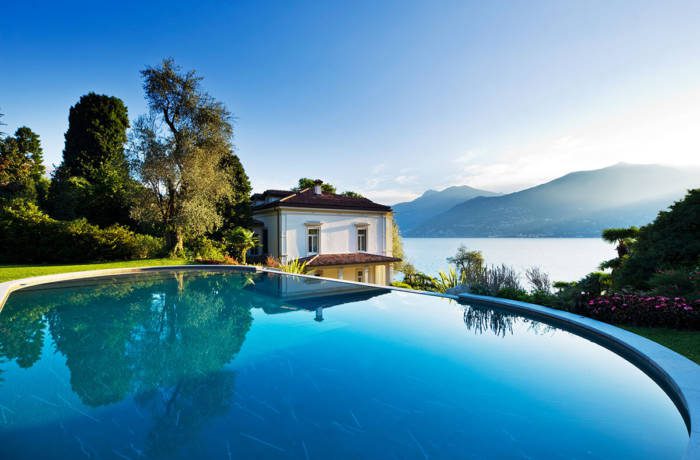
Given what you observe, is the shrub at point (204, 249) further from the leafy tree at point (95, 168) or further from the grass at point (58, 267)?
the leafy tree at point (95, 168)

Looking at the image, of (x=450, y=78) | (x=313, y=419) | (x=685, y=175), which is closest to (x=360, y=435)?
(x=313, y=419)

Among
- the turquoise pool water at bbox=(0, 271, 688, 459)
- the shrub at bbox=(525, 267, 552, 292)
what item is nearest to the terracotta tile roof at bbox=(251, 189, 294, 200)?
the turquoise pool water at bbox=(0, 271, 688, 459)

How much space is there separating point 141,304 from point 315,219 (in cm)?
1369

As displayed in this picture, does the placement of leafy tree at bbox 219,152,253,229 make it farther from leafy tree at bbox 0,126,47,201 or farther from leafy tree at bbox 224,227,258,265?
leafy tree at bbox 0,126,47,201

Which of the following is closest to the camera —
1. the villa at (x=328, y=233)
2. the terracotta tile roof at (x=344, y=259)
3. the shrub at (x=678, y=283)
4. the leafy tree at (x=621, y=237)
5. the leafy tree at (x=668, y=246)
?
the shrub at (x=678, y=283)

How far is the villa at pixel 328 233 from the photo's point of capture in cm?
2041

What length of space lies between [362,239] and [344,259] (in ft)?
9.53

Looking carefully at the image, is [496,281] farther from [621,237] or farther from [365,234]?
[365,234]

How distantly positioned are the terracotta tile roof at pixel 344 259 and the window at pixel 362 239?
44cm

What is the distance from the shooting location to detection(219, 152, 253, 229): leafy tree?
21627mm

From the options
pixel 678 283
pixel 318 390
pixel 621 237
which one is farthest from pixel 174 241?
pixel 621 237

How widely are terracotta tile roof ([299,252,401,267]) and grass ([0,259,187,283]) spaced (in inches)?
286

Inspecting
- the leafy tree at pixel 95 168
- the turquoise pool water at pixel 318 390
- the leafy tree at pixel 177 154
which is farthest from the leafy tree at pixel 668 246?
the leafy tree at pixel 95 168

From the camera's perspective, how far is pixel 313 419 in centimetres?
311
